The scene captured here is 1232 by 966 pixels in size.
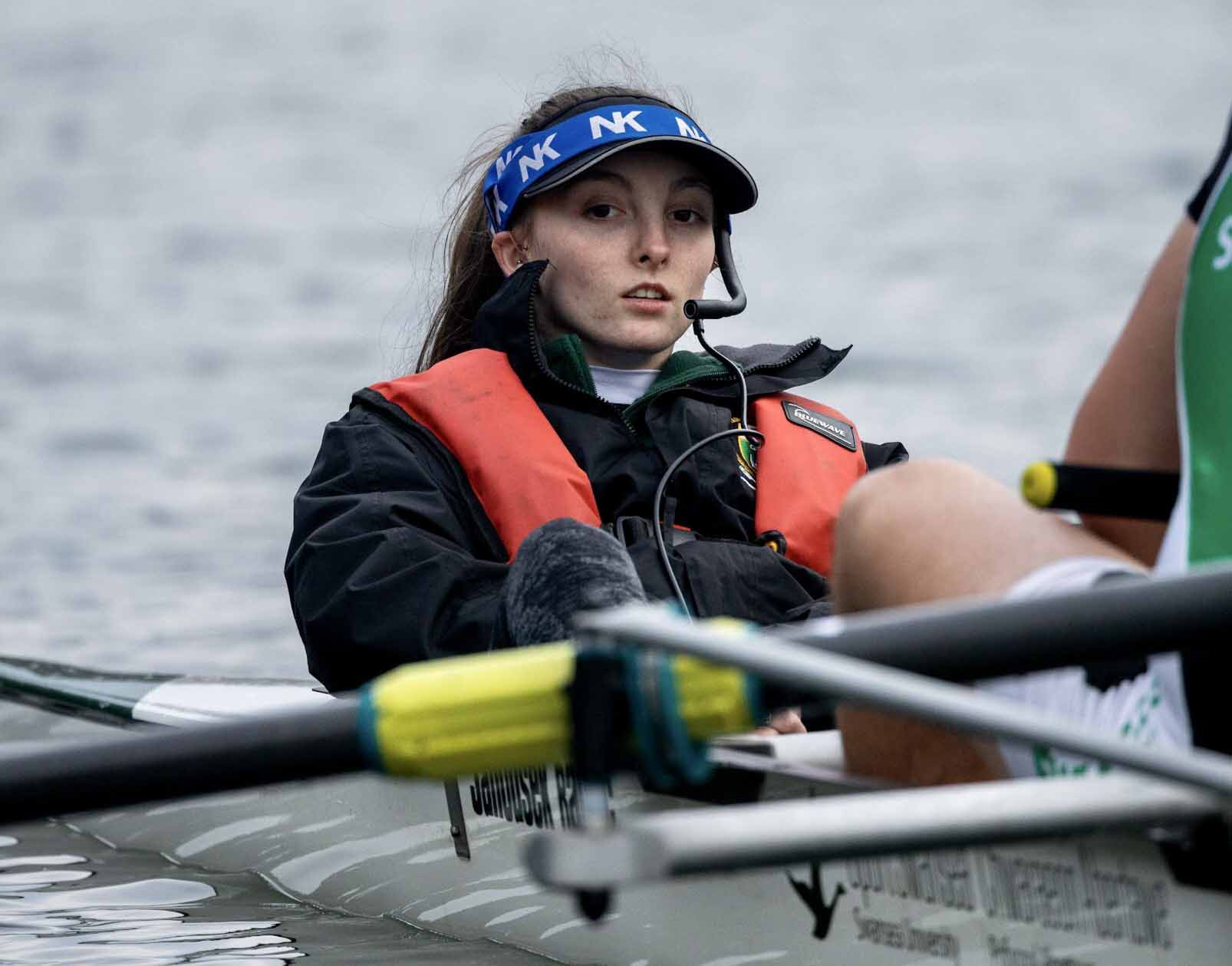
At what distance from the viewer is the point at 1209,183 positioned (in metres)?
1.29

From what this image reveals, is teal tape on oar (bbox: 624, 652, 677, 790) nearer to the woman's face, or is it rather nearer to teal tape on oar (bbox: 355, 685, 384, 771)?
teal tape on oar (bbox: 355, 685, 384, 771)

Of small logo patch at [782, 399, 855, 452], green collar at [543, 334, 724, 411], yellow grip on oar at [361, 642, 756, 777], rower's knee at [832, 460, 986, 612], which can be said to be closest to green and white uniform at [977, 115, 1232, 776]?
rower's knee at [832, 460, 986, 612]

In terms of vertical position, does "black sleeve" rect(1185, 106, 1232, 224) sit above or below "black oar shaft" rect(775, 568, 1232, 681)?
above

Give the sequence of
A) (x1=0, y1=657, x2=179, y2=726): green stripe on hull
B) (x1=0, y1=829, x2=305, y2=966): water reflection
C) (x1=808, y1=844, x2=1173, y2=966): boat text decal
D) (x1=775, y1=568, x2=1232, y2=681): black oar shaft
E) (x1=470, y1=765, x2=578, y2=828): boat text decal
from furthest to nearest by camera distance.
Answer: (x1=0, y1=657, x2=179, y2=726): green stripe on hull < (x1=0, y1=829, x2=305, y2=966): water reflection < (x1=470, y1=765, x2=578, y2=828): boat text decal < (x1=808, y1=844, x2=1173, y2=966): boat text decal < (x1=775, y1=568, x2=1232, y2=681): black oar shaft

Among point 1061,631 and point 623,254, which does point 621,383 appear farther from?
point 1061,631

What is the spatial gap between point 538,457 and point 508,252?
0.51 m

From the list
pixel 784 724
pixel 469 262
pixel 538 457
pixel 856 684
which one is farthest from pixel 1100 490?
pixel 469 262

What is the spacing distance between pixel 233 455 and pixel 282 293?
3.75 metres

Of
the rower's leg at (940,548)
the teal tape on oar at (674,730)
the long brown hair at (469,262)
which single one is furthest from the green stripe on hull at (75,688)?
the teal tape on oar at (674,730)

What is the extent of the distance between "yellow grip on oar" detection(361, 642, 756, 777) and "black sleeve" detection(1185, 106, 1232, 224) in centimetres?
55

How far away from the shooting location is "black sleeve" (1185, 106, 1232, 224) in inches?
50.0

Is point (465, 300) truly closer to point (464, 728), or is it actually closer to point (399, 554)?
point (399, 554)

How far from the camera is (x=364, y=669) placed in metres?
2.27

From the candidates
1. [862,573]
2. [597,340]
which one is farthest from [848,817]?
[597,340]
